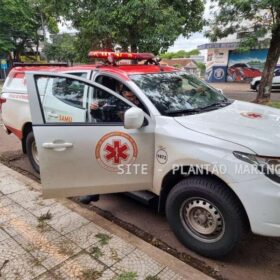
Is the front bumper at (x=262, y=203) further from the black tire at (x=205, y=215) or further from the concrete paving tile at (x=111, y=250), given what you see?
the concrete paving tile at (x=111, y=250)

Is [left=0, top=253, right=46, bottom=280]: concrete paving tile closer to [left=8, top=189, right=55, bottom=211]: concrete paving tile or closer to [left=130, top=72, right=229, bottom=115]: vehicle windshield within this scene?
[left=8, top=189, right=55, bottom=211]: concrete paving tile

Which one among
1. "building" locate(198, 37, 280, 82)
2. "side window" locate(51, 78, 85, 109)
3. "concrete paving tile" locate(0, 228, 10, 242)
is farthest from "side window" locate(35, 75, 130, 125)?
"building" locate(198, 37, 280, 82)

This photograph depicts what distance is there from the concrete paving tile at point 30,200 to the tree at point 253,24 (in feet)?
25.5

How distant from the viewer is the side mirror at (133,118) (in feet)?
8.36

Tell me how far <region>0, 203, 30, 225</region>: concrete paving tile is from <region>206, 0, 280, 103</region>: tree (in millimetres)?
8052

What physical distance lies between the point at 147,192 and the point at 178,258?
746mm

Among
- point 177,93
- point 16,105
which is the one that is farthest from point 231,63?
point 177,93

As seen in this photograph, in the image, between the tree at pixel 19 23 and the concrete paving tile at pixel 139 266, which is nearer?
the concrete paving tile at pixel 139 266

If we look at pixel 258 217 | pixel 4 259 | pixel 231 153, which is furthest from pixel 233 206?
pixel 4 259

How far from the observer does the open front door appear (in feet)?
9.27

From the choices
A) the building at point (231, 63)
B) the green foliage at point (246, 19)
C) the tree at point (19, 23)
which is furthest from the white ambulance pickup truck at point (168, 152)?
the building at point (231, 63)

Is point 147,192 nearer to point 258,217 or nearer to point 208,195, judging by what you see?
point 208,195

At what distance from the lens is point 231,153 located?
2379mm

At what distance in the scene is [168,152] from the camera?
272cm
